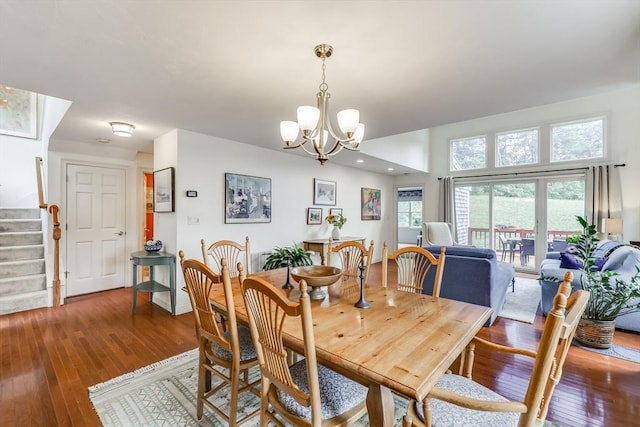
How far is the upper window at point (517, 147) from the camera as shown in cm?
632

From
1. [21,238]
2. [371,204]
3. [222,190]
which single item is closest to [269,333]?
[222,190]

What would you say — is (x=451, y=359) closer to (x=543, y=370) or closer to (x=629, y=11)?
(x=543, y=370)

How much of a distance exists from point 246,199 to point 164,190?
1.07m

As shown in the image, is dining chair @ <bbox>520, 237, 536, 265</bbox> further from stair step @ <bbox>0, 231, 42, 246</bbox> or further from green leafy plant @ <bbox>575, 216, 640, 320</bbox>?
stair step @ <bbox>0, 231, 42, 246</bbox>

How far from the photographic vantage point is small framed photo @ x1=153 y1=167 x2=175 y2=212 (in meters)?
3.59

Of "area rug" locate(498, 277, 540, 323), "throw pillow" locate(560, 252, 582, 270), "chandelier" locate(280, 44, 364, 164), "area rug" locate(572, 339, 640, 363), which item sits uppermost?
"chandelier" locate(280, 44, 364, 164)

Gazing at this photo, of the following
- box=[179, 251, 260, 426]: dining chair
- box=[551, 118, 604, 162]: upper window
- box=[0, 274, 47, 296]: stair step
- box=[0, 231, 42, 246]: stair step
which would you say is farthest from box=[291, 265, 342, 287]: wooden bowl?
box=[551, 118, 604, 162]: upper window

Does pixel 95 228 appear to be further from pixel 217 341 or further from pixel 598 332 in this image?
pixel 598 332

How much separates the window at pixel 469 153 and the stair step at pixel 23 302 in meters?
8.31

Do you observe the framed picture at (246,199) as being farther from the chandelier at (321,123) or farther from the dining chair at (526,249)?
the dining chair at (526,249)

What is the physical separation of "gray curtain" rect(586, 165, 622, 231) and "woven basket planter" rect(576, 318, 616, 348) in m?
3.72

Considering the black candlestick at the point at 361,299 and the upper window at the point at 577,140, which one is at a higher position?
the upper window at the point at 577,140

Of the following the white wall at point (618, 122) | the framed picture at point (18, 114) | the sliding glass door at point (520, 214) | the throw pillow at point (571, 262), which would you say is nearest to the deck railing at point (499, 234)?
the sliding glass door at point (520, 214)

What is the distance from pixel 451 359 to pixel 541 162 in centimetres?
676
